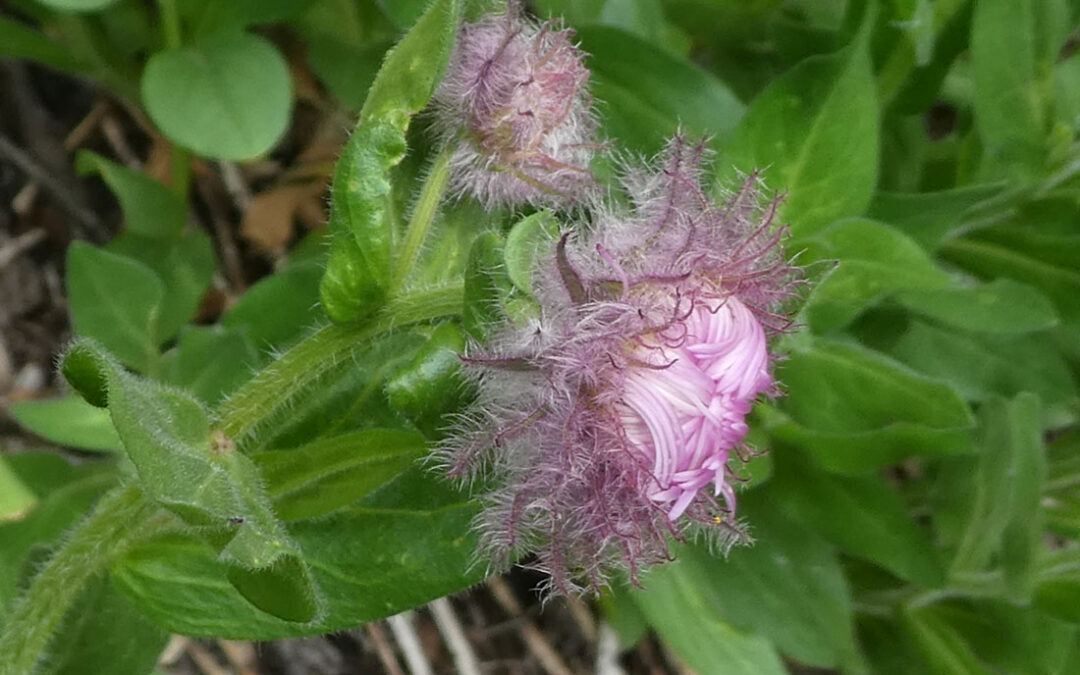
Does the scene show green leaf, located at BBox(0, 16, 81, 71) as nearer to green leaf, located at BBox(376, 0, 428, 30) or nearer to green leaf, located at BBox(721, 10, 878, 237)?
green leaf, located at BBox(376, 0, 428, 30)

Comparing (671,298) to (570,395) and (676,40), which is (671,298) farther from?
(676,40)

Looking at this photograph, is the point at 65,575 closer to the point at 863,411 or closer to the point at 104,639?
the point at 104,639

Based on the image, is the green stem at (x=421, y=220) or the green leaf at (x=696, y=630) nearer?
the green stem at (x=421, y=220)

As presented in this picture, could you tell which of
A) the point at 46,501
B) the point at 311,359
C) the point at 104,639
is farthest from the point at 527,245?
the point at 46,501

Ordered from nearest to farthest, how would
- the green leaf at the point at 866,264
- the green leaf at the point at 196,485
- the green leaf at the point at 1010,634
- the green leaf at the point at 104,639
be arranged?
the green leaf at the point at 196,485, the green leaf at the point at 104,639, the green leaf at the point at 866,264, the green leaf at the point at 1010,634

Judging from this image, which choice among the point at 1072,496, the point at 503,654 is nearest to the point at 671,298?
the point at 503,654

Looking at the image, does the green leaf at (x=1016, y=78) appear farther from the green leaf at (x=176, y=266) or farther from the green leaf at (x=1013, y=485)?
the green leaf at (x=176, y=266)

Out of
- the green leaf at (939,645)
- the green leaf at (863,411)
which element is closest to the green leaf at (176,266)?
the green leaf at (863,411)
